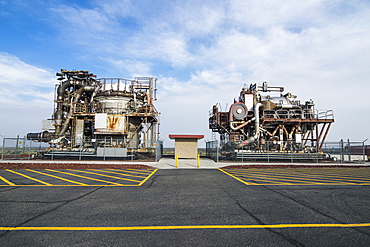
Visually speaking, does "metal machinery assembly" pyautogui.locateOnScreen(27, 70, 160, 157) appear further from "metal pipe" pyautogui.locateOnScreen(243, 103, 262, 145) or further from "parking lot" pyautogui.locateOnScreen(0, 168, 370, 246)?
"parking lot" pyautogui.locateOnScreen(0, 168, 370, 246)

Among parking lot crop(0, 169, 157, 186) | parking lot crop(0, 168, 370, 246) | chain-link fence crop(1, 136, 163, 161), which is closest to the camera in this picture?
parking lot crop(0, 168, 370, 246)

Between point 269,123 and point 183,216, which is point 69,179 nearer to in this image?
point 183,216

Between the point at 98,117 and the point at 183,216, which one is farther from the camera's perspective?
the point at 98,117

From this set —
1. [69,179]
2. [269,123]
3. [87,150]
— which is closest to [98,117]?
[87,150]

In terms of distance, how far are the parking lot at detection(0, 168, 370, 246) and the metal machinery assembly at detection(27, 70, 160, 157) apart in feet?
50.5

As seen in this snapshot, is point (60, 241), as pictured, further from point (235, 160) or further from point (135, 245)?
point (235, 160)

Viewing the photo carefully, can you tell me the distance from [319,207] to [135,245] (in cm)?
537

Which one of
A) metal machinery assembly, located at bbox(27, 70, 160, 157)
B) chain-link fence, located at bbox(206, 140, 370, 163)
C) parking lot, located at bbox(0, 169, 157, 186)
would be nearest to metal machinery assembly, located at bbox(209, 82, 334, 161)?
chain-link fence, located at bbox(206, 140, 370, 163)

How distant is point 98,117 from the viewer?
78.4 ft

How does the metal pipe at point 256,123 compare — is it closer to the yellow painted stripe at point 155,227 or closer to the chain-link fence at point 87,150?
the chain-link fence at point 87,150

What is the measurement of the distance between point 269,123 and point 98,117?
19.3 m

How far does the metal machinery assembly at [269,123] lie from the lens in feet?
78.6

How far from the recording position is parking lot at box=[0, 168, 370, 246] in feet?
13.6

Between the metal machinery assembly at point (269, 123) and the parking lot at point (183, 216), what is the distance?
15.7 m
